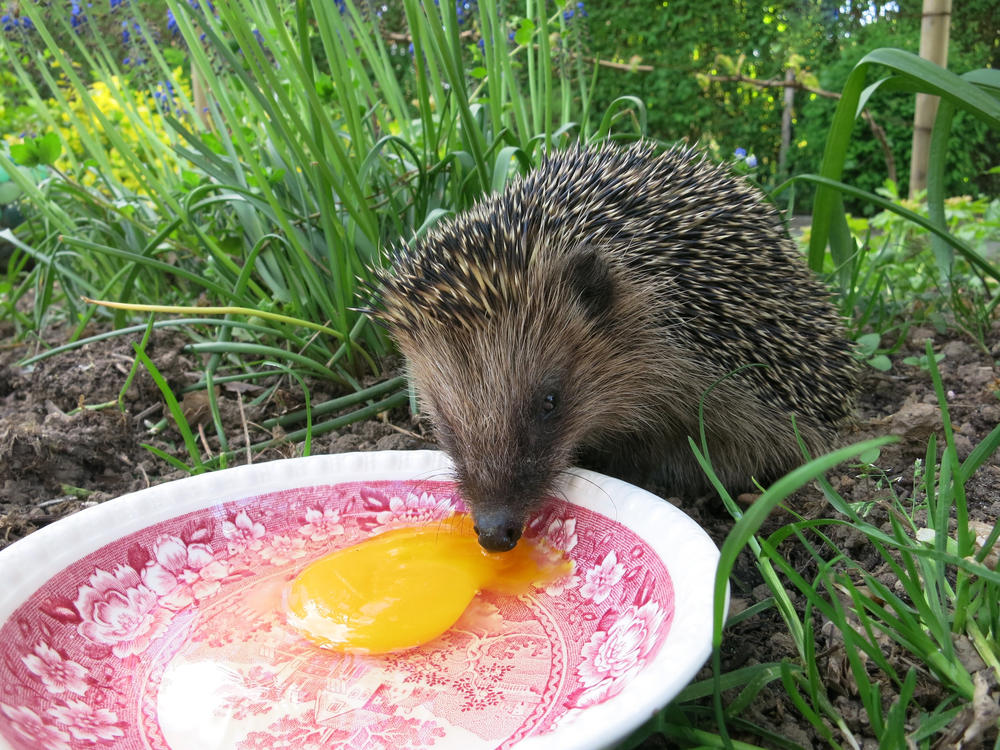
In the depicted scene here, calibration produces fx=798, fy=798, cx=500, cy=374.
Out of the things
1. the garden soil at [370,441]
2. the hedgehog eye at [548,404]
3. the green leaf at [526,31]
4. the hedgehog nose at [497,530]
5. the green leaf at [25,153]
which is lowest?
the garden soil at [370,441]

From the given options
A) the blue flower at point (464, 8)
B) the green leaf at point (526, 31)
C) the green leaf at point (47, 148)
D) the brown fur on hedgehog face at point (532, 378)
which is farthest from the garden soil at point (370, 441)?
the blue flower at point (464, 8)

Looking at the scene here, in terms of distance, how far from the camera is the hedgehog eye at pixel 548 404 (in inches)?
97.4

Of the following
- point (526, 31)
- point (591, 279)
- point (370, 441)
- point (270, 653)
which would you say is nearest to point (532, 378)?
point (591, 279)

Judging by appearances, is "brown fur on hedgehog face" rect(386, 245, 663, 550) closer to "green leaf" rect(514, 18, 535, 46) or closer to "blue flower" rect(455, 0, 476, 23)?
"green leaf" rect(514, 18, 535, 46)

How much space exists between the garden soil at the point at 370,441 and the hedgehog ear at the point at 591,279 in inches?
28.9

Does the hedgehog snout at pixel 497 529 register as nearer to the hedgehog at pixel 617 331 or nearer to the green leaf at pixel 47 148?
the hedgehog at pixel 617 331

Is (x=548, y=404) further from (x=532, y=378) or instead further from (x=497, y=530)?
(x=497, y=530)

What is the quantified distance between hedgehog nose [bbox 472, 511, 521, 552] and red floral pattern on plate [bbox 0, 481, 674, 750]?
14cm

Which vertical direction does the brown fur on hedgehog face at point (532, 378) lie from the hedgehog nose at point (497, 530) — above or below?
above

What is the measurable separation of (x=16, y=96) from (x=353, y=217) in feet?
26.2

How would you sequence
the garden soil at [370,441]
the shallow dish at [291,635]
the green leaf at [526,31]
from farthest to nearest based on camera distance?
the green leaf at [526,31]
the garden soil at [370,441]
the shallow dish at [291,635]

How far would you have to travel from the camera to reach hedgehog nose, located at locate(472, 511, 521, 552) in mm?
2111

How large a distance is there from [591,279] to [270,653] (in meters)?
1.47

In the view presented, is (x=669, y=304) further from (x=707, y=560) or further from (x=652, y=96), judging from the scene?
(x=652, y=96)
